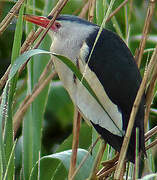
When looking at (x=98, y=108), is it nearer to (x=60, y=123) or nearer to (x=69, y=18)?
(x=69, y=18)

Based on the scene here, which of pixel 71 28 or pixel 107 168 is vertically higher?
pixel 71 28

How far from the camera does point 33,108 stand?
3.89ft

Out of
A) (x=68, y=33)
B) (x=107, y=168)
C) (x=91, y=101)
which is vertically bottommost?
(x=107, y=168)

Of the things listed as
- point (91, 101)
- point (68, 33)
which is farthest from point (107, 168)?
point (68, 33)

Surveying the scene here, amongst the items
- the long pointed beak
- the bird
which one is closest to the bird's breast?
the bird

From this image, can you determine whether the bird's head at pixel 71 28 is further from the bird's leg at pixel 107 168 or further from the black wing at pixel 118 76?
the bird's leg at pixel 107 168

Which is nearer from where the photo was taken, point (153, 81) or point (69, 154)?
point (153, 81)

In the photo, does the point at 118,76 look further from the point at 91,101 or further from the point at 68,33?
the point at 68,33

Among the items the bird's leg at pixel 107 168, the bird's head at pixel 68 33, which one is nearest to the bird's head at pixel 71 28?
the bird's head at pixel 68 33

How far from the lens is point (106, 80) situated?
110cm

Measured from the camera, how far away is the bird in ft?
3.57

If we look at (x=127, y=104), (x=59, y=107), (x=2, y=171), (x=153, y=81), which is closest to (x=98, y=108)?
(x=127, y=104)

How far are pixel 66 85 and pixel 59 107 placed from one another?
3.96 ft

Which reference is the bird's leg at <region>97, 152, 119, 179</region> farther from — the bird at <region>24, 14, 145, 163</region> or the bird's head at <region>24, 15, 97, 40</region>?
the bird's head at <region>24, 15, 97, 40</region>
